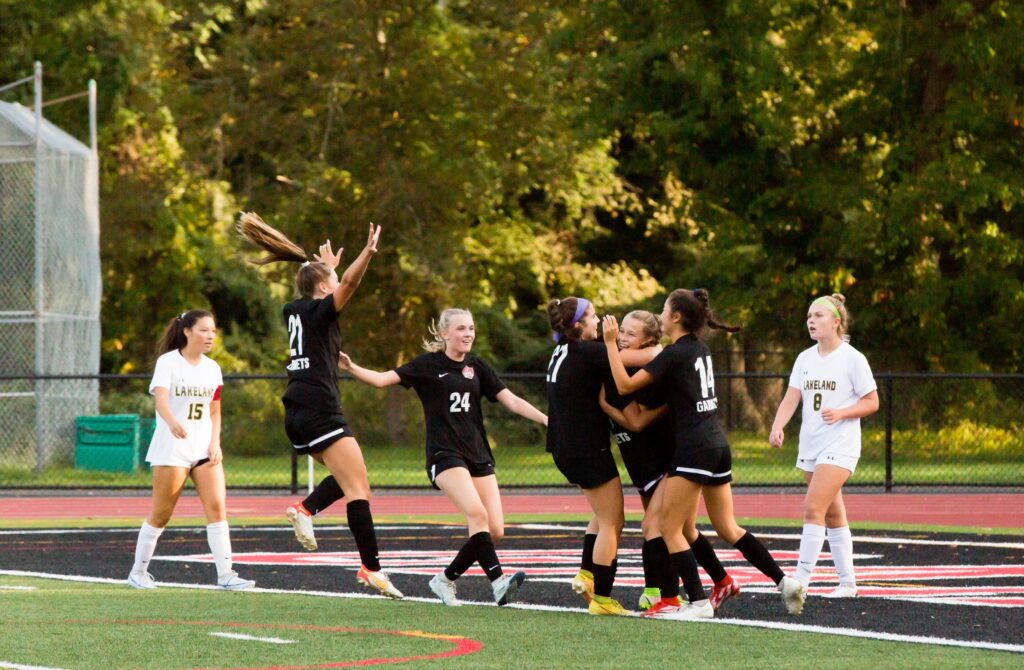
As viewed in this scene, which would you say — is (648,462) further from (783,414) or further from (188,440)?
(188,440)

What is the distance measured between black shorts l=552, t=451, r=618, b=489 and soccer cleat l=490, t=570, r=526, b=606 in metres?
0.72

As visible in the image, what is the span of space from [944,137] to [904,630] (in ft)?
75.8

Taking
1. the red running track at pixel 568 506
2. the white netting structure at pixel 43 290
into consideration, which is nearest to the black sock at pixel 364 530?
the red running track at pixel 568 506

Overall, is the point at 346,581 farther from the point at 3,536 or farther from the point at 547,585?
the point at 3,536

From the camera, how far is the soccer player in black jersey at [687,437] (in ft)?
32.2

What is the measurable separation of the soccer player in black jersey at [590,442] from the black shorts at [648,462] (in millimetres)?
124

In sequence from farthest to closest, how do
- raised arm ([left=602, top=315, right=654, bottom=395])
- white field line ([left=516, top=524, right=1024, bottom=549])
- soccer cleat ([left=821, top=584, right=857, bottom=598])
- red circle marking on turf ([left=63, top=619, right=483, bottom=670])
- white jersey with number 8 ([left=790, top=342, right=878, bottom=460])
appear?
white field line ([left=516, top=524, right=1024, bottom=549]) → soccer cleat ([left=821, top=584, right=857, bottom=598]) → white jersey with number 8 ([left=790, top=342, right=878, bottom=460]) → raised arm ([left=602, top=315, right=654, bottom=395]) → red circle marking on turf ([left=63, top=619, right=483, bottom=670])

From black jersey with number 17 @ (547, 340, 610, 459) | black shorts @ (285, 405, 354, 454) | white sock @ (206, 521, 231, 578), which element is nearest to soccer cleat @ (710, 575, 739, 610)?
black jersey with number 17 @ (547, 340, 610, 459)

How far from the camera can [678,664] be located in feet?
26.2

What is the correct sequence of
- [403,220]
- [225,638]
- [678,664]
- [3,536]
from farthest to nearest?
[403,220] → [3,536] → [225,638] → [678,664]

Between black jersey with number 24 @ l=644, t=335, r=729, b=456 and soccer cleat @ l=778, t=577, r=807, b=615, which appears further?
soccer cleat @ l=778, t=577, r=807, b=615

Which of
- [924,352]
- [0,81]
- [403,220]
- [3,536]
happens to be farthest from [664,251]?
[3,536]

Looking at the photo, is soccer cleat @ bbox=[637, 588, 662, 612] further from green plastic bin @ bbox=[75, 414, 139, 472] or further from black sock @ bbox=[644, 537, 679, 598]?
green plastic bin @ bbox=[75, 414, 139, 472]

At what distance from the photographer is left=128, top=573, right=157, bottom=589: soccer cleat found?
11.7 m
